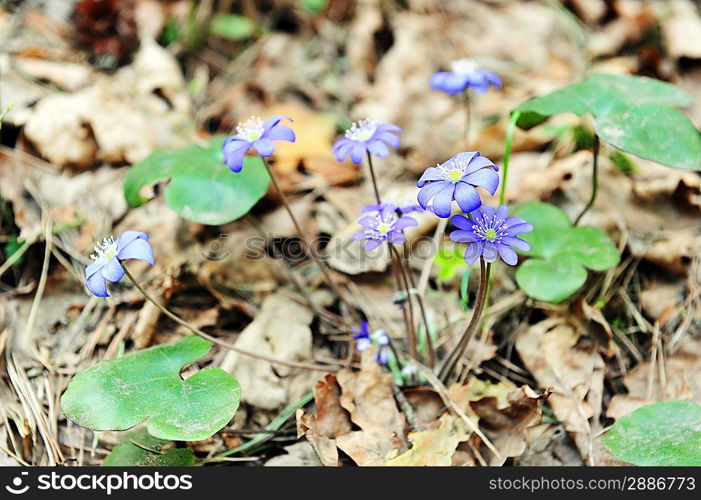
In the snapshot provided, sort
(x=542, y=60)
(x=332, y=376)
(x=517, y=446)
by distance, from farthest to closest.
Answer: (x=542, y=60), (x=332, y=376), (x=517, y=446)

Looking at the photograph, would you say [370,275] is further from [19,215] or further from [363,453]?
[19,215]

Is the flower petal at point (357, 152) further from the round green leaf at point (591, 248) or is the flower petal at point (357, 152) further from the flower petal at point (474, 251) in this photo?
the round green leaf at point (591, 248)

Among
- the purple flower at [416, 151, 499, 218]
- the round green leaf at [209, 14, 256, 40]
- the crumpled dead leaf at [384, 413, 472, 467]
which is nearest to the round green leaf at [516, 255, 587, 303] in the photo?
the crumpled dead leaf at [384, 413, 472, 467]

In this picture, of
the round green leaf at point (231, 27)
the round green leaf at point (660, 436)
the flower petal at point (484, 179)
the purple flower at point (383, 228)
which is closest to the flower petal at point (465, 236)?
the flower petal at point (484, 179)

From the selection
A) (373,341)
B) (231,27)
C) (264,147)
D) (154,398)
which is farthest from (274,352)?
(231,27)

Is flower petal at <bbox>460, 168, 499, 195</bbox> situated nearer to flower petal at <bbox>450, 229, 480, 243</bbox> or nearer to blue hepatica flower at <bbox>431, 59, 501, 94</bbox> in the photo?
flower petal at <bbox>450, 229, 480, 243</bbox>
